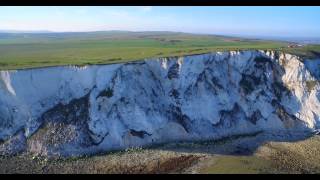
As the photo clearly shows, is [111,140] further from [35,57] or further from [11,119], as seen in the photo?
[35,57]

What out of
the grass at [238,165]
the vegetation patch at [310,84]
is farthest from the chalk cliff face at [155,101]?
the grass at [238,165]

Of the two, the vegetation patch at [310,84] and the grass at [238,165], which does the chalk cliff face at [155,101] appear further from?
the grass at [238,165]

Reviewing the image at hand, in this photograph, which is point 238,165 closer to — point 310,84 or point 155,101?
point 155,101

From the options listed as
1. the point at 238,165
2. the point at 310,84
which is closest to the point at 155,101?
the point at 238,165

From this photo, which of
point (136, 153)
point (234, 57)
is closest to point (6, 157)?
point (136, 153)

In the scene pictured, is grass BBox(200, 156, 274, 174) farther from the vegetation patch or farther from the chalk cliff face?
the vegetation patch

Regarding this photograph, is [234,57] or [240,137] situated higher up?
[234,57]

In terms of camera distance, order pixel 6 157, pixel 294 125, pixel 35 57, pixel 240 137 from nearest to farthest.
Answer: pixel 6 157 < pixel 240 137 < pixel 294 125 < pixel 35 57
